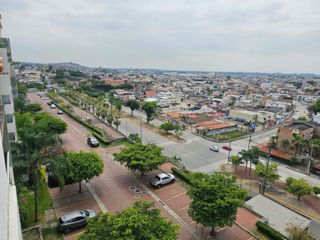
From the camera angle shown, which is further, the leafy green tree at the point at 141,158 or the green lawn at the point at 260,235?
the leafy green tree at the point at 141,158

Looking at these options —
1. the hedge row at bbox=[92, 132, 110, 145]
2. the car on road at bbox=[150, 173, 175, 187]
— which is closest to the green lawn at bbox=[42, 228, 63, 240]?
the car on road at bbox=[150, 173, 175, 187]

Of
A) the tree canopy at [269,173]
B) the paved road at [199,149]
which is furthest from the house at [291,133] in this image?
the tree canopy at [269,173]

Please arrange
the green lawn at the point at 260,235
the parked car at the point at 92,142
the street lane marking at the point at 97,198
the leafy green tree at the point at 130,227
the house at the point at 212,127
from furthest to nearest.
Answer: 1. the house at the point at 212,127
2. the parked car at the point at 92,142
3. the street lane marking at the point at 97,198
4. the green lawn at the point at 260,235
5. the leafy green tree at the point at 130,227

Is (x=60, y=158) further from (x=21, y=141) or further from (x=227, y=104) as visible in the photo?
(x=227, y=104)

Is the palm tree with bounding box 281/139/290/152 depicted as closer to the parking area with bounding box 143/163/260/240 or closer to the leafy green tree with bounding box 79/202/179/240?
the parking area with bounding box 143/163/260/240

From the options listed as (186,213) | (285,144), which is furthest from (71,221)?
(285,144)

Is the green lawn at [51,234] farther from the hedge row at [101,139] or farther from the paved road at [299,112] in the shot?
the paved road at [299,112]

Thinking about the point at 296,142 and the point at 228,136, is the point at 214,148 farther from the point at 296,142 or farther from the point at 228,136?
the point at 296,142
